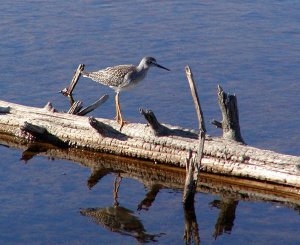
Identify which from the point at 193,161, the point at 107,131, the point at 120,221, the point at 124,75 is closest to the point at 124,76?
the point at 124,75

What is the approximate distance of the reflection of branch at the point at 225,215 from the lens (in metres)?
17.4

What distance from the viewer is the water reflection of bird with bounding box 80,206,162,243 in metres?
17.3

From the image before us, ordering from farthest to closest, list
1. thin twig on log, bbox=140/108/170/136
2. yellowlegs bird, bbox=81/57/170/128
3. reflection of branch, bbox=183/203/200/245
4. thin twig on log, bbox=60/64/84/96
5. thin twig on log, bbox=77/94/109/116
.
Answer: thin twig on log, bbox=60/64/84/96 → thin twig on log, bbox=77/94/109/116 → yellowlegs bird, bbox=81/57/170/128 → thin twig on log, bbox=140/108/170/136 → reflection of branch, bbox=183/203/200/245

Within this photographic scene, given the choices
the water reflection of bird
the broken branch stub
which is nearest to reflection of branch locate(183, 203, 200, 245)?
the water reflection of bird

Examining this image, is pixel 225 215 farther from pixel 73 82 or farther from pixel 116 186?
pixel 73 82

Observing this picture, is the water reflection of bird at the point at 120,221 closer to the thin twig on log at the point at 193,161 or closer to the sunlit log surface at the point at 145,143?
the thin twig on log at the point at 193,161

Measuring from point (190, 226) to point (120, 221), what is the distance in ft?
4.58

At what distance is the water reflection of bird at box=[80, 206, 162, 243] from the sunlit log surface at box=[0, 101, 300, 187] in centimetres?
180

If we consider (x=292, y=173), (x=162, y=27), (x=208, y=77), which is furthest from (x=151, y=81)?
(x=292, y=173)

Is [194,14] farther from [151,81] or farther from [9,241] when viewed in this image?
[9,241]

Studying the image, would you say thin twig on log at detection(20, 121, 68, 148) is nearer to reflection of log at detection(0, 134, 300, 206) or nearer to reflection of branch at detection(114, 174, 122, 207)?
reflection of log at detection(0, 134, 300, 206)

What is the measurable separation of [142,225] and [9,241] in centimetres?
247

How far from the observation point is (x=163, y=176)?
774 inches

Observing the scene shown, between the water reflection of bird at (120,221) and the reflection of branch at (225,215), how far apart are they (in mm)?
1279
